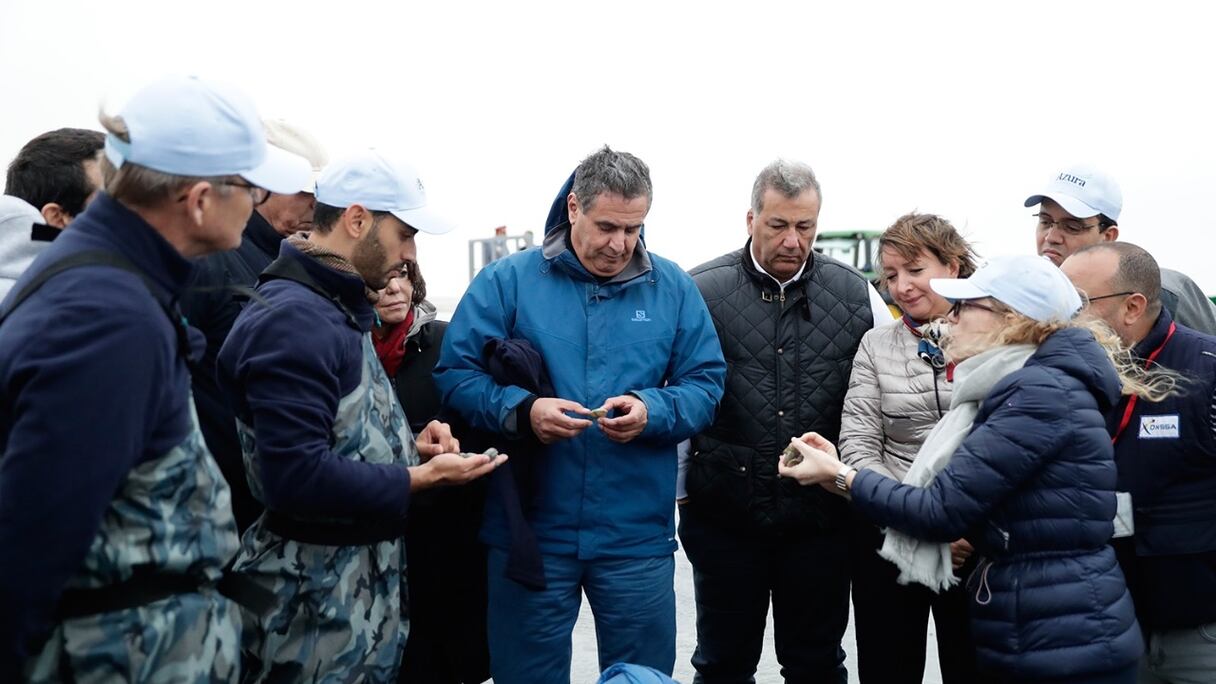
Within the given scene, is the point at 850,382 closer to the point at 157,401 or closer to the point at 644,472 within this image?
the point at 644,472

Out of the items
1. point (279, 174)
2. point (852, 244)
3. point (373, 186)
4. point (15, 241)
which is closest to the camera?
point (279, 174)

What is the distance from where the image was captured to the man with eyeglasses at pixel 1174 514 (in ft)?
8.78

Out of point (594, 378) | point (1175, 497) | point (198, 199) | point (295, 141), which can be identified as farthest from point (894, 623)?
point (198, 199)

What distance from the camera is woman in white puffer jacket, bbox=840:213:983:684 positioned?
3061mm

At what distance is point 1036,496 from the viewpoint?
2311mm

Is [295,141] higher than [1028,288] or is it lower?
higher

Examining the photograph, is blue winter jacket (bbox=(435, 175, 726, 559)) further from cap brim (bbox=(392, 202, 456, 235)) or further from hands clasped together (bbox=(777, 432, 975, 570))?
cap brim (bbox=(392, 202, 456, 235))

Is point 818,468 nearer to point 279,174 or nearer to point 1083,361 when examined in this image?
point 1083,361

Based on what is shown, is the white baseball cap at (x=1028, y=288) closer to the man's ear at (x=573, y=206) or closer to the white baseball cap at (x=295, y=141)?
the man's ear at (x=573, y=206)

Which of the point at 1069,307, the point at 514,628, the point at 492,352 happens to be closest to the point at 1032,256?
the point at 1069,307

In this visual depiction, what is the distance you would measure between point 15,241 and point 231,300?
51cm

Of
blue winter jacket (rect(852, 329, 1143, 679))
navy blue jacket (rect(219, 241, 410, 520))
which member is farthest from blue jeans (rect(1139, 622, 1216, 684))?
navy blue jacket (rect(219, 241, 410, 520))

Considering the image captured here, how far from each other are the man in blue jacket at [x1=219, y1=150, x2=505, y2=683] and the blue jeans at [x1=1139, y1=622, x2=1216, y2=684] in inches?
71.4

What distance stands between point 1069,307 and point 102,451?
201 cm
